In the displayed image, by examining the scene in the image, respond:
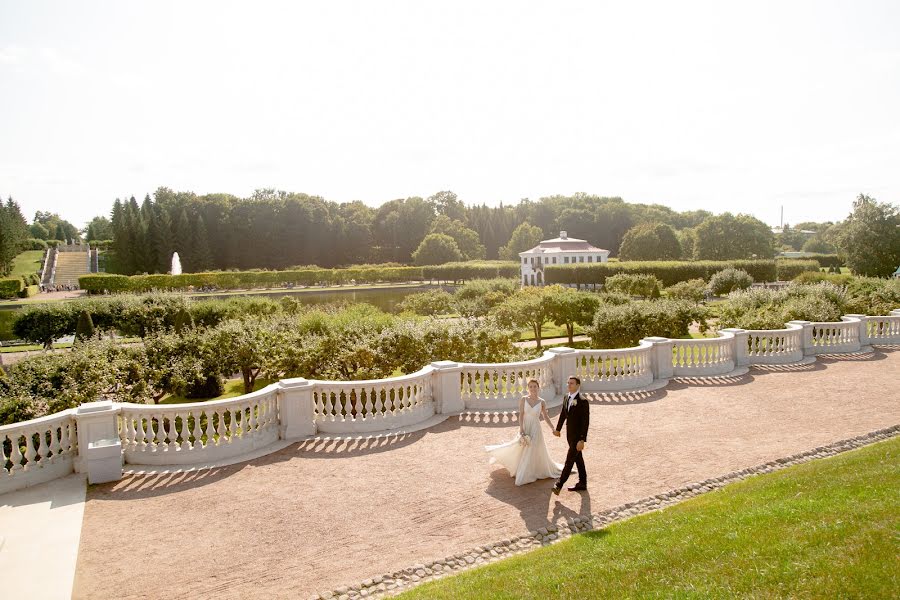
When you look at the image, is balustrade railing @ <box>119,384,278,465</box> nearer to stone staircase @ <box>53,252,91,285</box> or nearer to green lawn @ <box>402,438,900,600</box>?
green lawn @ <box>402,438,900,600</box>

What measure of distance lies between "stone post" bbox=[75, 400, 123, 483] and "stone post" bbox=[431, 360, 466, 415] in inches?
207

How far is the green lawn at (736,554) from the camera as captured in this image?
4.36 metres

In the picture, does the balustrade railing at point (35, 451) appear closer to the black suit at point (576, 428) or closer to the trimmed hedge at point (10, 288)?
the black suit at point (576, 428)

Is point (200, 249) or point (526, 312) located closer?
point (526, 312)

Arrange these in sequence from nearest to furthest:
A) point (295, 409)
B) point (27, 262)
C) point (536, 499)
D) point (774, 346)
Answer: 1. point (536, 499)
2. point (295, 409)
3. point (774, 346)
4. point (27, 262)

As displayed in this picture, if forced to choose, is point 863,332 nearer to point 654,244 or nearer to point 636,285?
point 636,285

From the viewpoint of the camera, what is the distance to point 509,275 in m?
75.2

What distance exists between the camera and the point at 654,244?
7950cm

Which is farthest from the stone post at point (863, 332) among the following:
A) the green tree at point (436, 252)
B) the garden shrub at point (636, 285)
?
the green tree at point (436, 252)

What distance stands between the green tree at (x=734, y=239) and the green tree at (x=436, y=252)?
34782 millimetres

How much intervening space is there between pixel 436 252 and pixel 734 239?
134ft

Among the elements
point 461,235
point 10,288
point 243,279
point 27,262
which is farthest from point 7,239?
point 461,235

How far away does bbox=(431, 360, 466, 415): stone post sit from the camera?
10938 mm

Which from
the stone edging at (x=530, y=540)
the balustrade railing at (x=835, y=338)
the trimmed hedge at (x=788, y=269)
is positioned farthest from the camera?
the trimmed hedge at (x=788, y=269)
